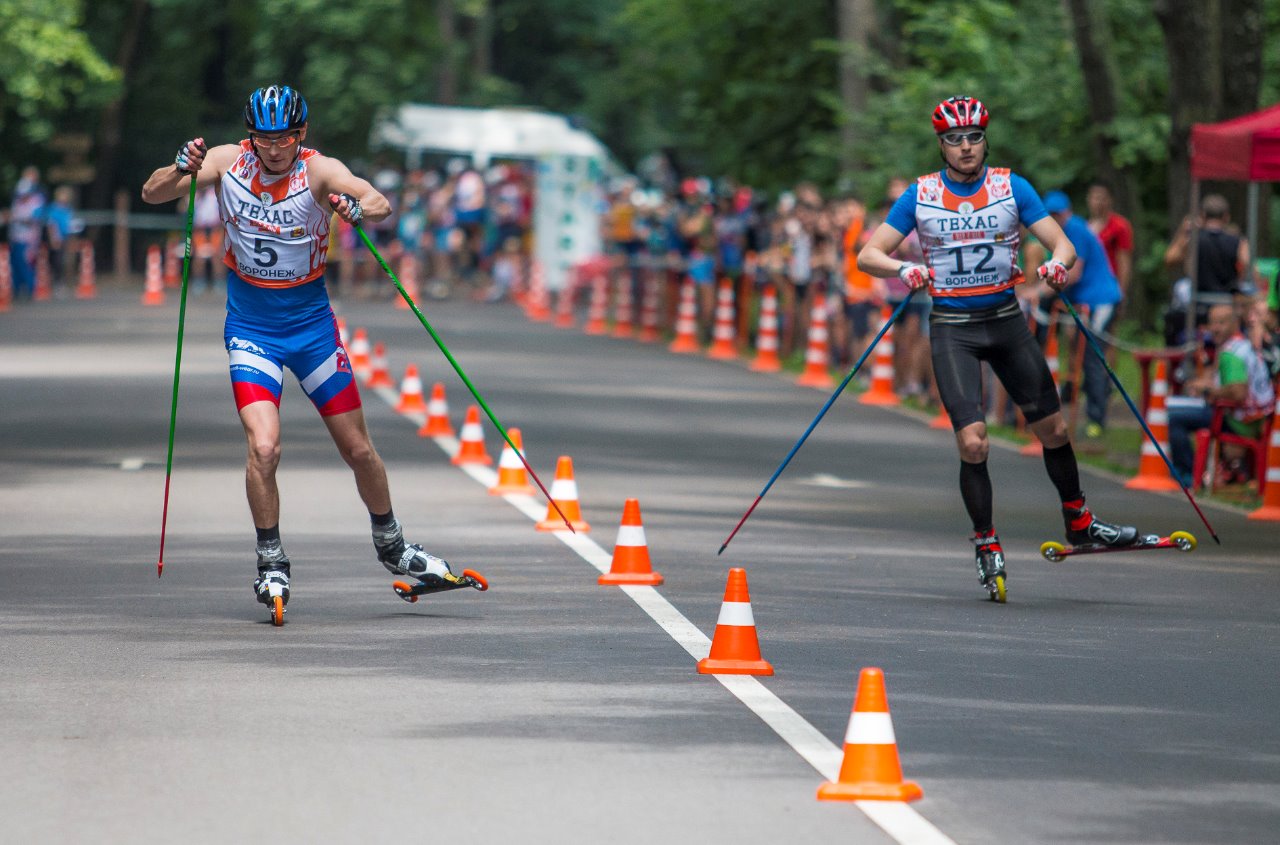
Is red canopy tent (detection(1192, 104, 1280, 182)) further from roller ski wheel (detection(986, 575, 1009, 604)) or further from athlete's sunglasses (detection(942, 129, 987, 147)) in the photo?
roller ski wheel (detection(986, 575, 1009, 604))

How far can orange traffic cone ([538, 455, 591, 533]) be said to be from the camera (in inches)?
532

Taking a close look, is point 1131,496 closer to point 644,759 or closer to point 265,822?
point 644,759

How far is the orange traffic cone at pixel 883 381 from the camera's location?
83.0 ft

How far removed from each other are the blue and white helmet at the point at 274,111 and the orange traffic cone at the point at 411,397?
11.2 m

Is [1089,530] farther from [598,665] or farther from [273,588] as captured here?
[273,588]

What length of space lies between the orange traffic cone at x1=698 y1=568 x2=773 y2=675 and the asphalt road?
12cm

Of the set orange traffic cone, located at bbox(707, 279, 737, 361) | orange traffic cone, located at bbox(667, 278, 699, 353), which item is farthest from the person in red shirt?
orange traffic cone, located at bbox(667, 278, 699, 353)

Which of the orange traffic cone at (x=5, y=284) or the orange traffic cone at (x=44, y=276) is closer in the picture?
the orange traffic cone at (x=5, y=284)

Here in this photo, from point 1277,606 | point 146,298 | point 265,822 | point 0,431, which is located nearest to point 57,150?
point 146,298

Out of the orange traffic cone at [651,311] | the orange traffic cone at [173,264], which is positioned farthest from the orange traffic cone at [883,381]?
the orange traffic cone at [173,264]

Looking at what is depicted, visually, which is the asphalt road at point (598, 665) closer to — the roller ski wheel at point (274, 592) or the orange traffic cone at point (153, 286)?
the roller ski wheel at point (274, 592)

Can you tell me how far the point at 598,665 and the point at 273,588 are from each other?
1.57 m

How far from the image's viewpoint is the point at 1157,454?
17.9m

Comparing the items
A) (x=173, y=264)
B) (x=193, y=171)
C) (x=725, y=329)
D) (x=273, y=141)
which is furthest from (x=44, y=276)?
(x=273, y=141)
